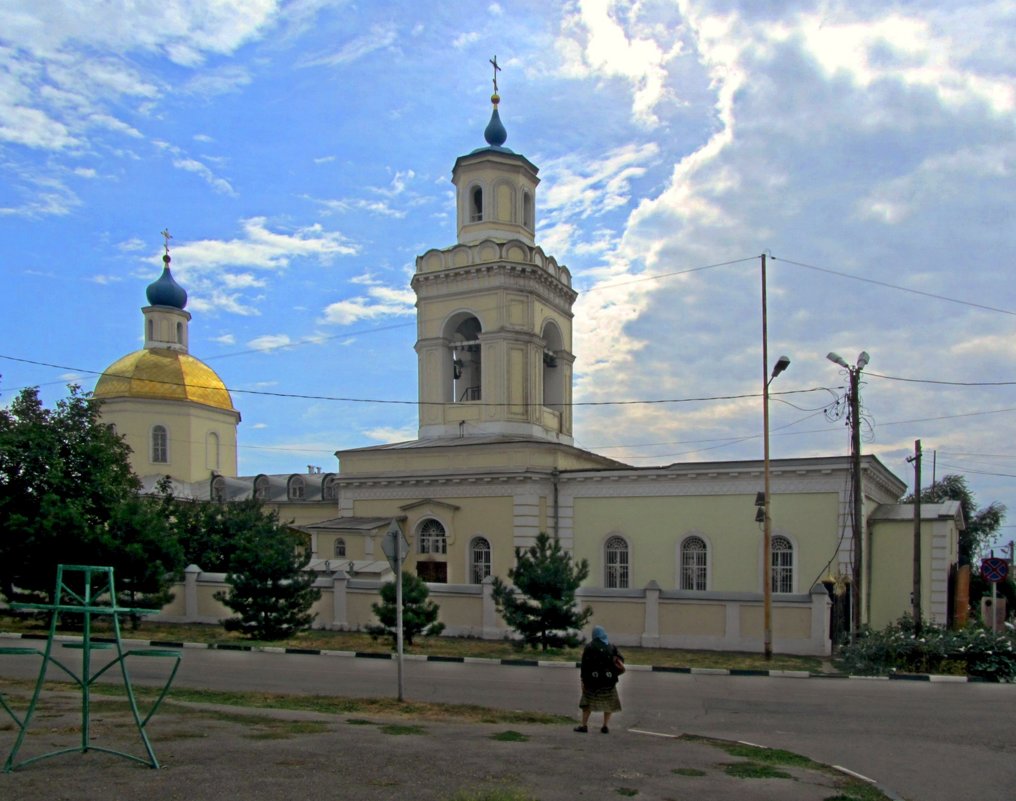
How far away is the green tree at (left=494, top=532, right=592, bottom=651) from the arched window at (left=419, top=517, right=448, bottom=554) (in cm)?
945

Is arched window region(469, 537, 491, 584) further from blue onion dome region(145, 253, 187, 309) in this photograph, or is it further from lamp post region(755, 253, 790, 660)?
blue onion dome region(145, 253, 187, 309)

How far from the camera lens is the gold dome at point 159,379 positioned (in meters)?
43.4

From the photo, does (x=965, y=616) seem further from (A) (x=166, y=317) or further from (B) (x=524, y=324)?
(A) (x=166, y=317)

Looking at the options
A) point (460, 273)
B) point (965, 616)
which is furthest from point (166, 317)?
point (965, 616)

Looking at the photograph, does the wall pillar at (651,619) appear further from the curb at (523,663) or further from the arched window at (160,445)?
the arched window at (160,445)

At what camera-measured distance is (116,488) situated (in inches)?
1003

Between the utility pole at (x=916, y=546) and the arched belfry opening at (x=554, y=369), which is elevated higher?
the arched belfry opening at (x=554, y=369)

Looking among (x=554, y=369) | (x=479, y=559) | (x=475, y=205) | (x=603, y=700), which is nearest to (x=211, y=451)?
(x=554, y=369)

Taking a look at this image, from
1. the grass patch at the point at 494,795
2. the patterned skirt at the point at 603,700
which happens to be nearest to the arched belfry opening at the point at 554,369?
the patterned skirt at the point at 603,700

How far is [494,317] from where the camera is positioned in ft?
101

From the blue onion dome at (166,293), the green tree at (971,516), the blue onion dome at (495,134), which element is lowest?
the green tree at (971,516)

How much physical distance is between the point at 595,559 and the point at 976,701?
→ 15.1 metres

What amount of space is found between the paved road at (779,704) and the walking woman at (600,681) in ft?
3.09

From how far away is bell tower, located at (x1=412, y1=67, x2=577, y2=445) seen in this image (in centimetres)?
3058
